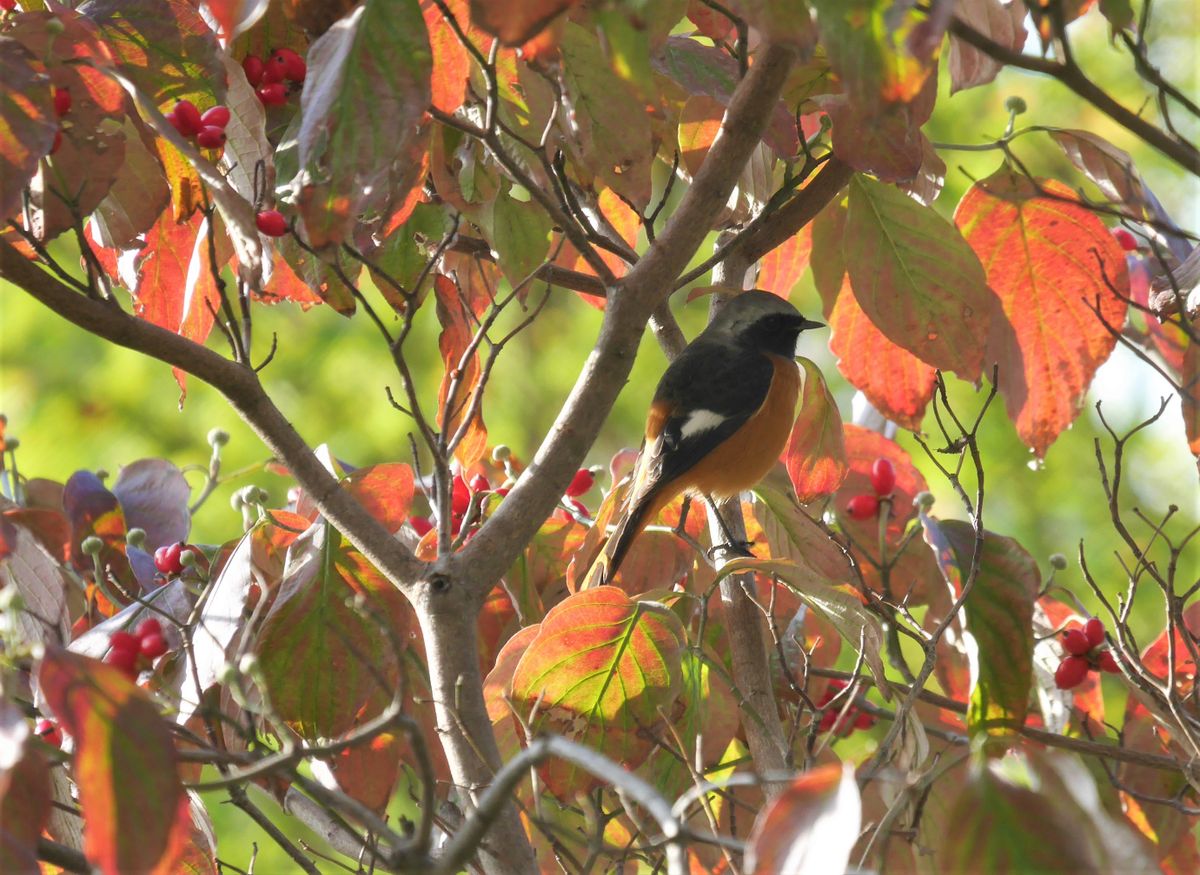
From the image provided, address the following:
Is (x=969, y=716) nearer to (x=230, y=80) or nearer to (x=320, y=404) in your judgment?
(x=230, y=80)

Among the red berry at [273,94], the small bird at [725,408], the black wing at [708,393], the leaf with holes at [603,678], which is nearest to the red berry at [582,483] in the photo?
the small bird at [725,408]

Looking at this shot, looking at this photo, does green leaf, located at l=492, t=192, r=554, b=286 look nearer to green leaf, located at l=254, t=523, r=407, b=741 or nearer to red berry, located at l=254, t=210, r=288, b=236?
red berry, located at l=254, t=210, r=288, b=236

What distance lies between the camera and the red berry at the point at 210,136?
170cm

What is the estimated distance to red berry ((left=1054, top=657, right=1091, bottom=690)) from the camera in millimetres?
2225

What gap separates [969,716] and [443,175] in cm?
108

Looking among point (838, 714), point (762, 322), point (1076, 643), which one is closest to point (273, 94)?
point (838, 714)

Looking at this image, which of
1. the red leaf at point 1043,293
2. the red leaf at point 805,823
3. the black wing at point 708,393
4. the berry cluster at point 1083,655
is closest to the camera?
the red leaf at point 805,823

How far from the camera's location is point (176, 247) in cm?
201

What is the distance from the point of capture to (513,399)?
8.44 metres

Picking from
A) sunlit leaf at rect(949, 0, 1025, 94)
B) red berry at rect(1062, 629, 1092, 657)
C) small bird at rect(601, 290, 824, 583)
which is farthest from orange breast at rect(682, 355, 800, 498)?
sunlit leaf at rect(949, 0, 1025, 94)

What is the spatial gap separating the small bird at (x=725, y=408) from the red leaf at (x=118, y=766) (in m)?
1.71

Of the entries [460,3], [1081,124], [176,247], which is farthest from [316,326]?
[460,3]

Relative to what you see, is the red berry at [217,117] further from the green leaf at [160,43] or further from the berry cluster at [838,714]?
the berry cluster at [838,714]

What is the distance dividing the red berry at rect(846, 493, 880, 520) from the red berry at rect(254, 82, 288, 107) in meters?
1.32
